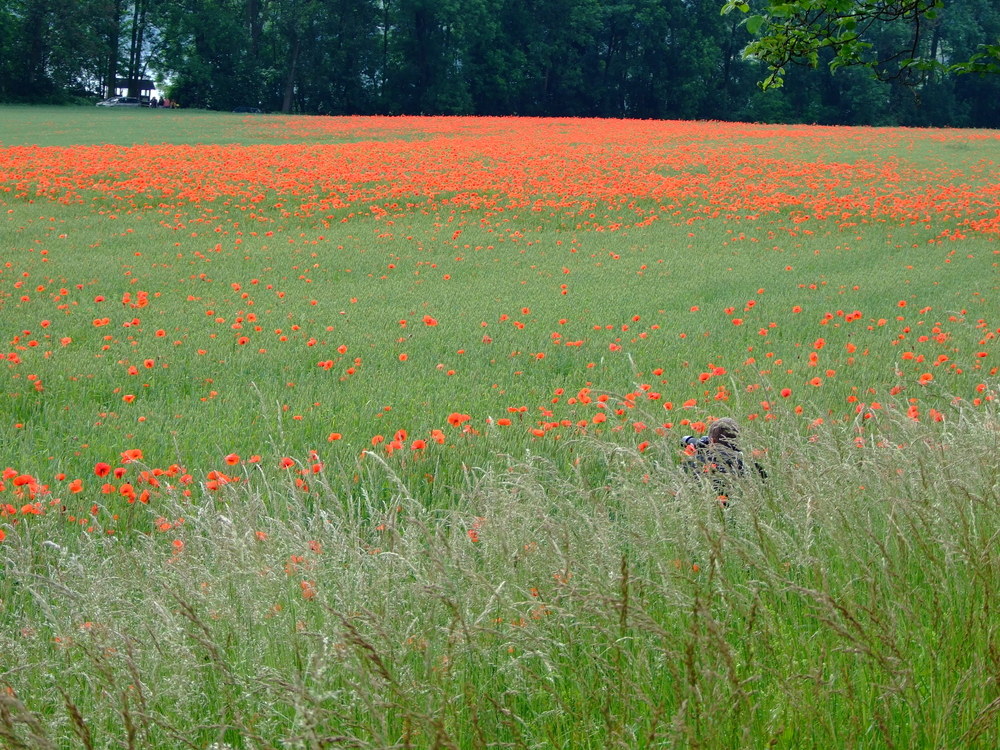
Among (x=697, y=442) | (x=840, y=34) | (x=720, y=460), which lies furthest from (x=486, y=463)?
(x=840, y=34)

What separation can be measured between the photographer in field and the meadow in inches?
4.3

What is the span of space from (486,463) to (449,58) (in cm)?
5664

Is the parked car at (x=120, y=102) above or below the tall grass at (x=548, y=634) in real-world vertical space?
above

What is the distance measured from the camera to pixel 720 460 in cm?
375

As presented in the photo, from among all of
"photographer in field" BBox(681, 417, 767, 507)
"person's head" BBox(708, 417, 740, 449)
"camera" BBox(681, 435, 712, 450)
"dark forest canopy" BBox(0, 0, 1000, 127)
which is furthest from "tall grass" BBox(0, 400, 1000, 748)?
"dark forest canopy" BBox(0, 0, 1000, 127)

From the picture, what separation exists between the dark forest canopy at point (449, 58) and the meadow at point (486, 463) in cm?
3989

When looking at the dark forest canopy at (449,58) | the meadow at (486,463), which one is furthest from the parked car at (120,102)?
the meadow at (486,463)

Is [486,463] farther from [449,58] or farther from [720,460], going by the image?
[449,58]

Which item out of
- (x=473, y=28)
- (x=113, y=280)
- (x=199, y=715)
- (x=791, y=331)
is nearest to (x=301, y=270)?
(x=113, y=280)

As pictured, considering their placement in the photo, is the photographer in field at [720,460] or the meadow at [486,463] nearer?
the meadow at [486,463]

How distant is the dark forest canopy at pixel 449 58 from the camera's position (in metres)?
56.4

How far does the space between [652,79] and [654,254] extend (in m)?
52.8

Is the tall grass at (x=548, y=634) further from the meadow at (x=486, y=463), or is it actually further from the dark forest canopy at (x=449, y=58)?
the dark forest canopy at (x=449, y=58)

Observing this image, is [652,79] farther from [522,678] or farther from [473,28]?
[522,678]
